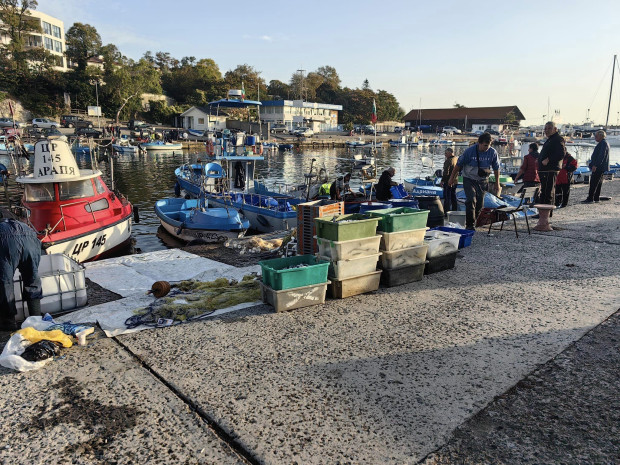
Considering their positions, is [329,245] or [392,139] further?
[392,139]

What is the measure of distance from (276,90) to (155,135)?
2190 inches

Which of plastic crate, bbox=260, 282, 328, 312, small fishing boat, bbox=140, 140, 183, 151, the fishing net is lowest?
the fishing net

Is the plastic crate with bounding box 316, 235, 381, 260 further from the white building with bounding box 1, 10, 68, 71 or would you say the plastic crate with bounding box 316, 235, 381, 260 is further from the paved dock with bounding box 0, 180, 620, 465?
the white building with bounding box 1, 10, 68, 71

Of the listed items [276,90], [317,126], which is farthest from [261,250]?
[276,90]

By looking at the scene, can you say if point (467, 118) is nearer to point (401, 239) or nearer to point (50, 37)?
point (50, 37)

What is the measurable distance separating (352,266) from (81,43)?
91.2 m

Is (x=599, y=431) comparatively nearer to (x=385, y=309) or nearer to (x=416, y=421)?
(x=416, y=421)

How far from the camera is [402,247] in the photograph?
6.15 metres

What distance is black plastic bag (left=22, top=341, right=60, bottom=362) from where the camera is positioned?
4.12m

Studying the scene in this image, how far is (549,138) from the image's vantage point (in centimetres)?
1077

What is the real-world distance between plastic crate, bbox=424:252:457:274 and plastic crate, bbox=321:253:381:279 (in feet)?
3.91

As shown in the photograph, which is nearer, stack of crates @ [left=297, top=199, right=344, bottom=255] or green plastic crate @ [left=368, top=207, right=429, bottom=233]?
green plastic crate @ [left=368, top=207, right=429, bottom=233]

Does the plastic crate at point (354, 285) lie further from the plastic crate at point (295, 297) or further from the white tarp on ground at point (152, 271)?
the white tarp on ground at point (152, 271)

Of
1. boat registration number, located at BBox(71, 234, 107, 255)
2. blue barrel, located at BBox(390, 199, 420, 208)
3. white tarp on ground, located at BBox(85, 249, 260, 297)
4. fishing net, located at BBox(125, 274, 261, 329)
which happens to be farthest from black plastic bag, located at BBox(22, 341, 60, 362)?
blue barrel, located at BBox(390, 199, 420, 208)
